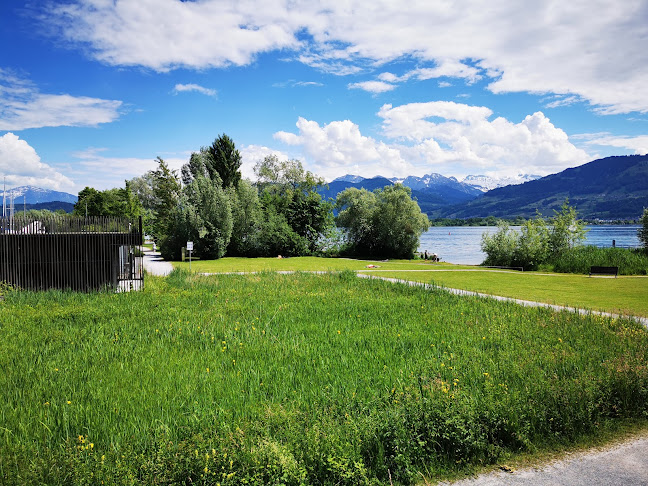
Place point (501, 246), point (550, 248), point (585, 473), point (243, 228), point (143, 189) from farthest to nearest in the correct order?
1. point (143, 189)
2. point (243, 228)
3. point (501, 246)
4. point (550, 248)
5. point (585, 473)

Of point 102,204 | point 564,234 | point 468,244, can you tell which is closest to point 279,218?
point 564,234

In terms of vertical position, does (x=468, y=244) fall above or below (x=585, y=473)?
above

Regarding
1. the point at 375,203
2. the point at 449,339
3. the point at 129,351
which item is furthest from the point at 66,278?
the point at 375,203

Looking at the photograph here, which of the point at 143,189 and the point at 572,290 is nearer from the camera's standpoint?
the point at 572,290

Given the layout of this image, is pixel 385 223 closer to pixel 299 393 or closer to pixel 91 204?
pixel 299 393

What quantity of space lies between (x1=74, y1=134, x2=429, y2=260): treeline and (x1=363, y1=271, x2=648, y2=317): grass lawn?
Result: 19603 mm

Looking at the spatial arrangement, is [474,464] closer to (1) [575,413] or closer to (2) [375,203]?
(1) [575,413]

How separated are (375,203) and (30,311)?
35.5 metres

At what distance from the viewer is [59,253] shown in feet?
50.9

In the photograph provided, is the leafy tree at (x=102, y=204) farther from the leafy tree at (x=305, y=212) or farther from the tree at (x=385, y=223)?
the tree at (x=385, y=223)

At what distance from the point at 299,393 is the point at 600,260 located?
25682 mm

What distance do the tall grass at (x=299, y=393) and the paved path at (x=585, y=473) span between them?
334 millimetres

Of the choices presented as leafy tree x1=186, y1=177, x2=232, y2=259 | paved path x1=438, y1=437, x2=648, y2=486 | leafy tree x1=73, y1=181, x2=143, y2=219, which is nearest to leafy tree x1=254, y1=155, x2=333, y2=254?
leafy tree x1=186, y1=177, x2=232, y2=259

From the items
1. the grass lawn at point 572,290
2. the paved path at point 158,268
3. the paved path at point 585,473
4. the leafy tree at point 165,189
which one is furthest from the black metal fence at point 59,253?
the leafy tree at point 165,189
